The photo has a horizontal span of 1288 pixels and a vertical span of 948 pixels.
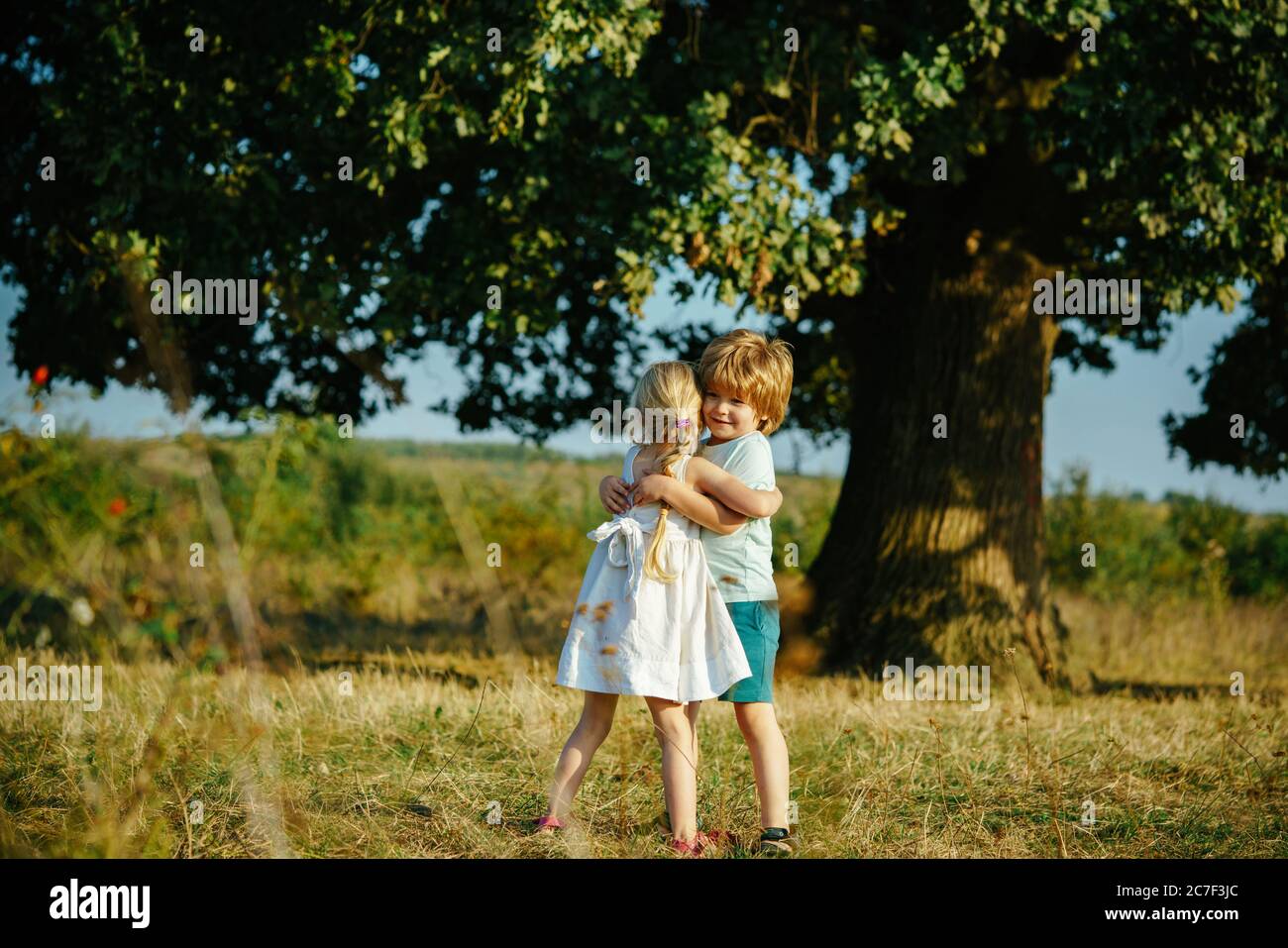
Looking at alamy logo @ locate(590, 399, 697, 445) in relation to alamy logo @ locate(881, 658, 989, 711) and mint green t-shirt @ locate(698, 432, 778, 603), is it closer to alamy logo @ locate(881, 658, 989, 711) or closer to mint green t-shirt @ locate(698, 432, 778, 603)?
mint green t-shirt @ locate(698, 432, 778, 603)

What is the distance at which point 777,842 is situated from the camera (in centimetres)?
359

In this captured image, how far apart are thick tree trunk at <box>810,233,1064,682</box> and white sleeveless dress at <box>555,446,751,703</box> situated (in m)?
4.35

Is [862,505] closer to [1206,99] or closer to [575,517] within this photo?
[1206,99]

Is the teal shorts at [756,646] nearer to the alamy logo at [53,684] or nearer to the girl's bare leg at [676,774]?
the girl's bare leg at [676,774]

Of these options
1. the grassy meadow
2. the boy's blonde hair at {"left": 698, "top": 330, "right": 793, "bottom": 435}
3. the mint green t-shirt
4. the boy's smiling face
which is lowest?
the grassy meadow

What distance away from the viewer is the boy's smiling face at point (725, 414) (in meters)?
3.79

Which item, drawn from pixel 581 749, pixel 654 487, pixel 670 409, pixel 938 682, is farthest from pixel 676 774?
pixel 938 682

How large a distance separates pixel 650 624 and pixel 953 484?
15.9 ft

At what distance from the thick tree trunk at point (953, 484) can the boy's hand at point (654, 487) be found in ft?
14.7

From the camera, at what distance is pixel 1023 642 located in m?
7.84

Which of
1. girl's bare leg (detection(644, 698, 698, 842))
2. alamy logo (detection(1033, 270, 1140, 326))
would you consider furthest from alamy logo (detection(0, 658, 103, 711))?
alamy logo (detection(1033, 270, 1140, 326))
